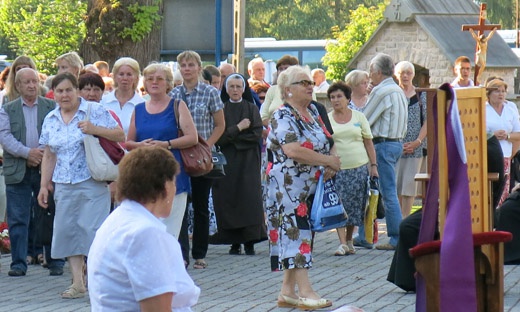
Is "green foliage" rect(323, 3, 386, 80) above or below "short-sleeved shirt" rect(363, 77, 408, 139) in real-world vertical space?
above

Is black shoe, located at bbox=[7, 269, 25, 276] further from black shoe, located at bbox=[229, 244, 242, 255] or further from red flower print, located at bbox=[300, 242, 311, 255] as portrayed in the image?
red flower print, located at bbox=[300, 242, 311, 255]

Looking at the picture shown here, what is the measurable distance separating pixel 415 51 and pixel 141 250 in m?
27.5

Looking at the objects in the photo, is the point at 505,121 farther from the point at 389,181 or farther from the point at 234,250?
the point at 234,250

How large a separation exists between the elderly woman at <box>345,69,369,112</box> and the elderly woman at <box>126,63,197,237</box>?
400 centimetres

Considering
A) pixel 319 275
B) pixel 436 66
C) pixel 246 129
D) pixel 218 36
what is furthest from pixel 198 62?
pixel 436 66

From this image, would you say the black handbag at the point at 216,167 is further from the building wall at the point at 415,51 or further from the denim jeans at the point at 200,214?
the building wall at the point at 415,51

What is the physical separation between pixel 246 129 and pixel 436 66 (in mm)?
18982

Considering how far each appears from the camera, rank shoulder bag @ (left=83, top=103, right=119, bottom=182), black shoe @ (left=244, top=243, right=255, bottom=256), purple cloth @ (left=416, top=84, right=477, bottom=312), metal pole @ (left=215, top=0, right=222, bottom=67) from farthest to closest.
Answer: metal pole @ (left=215, top=0, right=222, bottom=67), black shoe @ (left=244, top=243, right=255, bottom=256), shoulder bag @ (left=83, top=103, right=119, bottom=182), purple cloth @ (left=416, top=84, right=477, bottom=312)

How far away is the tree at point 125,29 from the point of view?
17422 millimetres

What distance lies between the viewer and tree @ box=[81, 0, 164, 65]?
17.4m

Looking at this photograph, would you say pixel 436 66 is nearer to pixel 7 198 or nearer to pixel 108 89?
pixel 108 89

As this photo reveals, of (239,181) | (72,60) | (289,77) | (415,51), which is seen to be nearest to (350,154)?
(239,181)

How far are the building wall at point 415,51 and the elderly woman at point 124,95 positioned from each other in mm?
19650

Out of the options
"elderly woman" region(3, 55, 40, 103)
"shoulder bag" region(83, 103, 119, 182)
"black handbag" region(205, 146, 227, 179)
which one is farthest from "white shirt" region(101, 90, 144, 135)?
"shoulder bag" region(83, 103, 119, 182)
